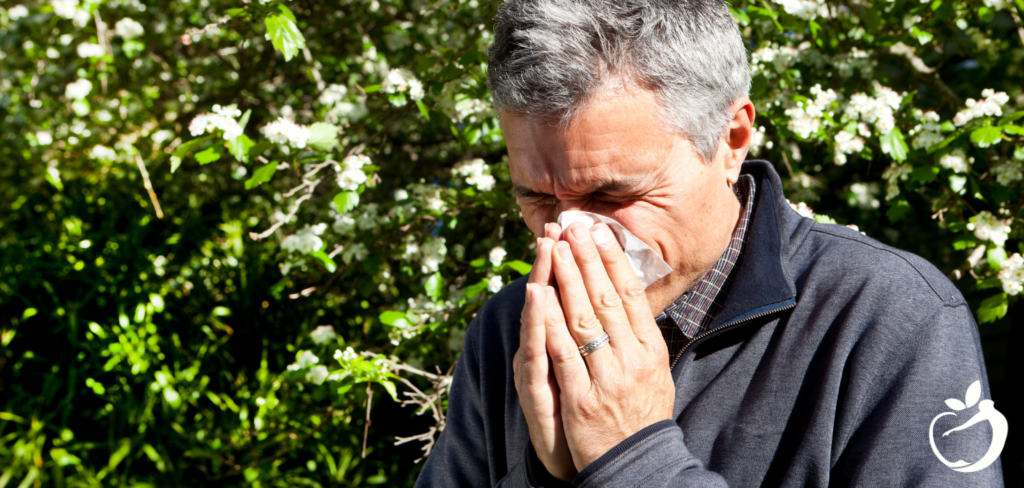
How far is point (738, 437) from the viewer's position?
4.20ft

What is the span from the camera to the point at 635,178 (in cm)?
136

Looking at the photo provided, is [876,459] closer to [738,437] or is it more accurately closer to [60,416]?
[738,437]

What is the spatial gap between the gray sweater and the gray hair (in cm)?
32

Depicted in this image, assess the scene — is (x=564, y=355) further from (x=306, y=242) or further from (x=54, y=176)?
(x=54, y=176)

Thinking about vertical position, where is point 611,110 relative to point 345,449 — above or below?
above

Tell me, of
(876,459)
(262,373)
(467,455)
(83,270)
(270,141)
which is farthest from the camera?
(83,270)

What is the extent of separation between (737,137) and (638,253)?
366mm

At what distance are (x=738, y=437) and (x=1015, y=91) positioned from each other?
10.7 feet

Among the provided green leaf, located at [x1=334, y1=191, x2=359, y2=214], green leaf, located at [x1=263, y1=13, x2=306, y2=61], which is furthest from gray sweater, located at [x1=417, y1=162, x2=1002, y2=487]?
green leaf, located at [x1=263, y1=13, x2=306, y2=61]

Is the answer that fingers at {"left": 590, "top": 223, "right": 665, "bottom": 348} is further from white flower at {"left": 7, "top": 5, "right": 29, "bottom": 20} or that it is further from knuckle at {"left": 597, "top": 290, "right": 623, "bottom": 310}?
white flower at {"left": 7, "top": 5, "right": 29, "bottom": 20}

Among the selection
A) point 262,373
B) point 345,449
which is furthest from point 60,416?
point 345,449

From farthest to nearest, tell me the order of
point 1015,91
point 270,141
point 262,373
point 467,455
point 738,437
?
1. point 262,373
2. point 1015,91
3. point 270,141
4. point 467,455
5. point 738,437

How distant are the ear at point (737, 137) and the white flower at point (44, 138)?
16.3 ft

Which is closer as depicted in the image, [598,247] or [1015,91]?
[598,247]
